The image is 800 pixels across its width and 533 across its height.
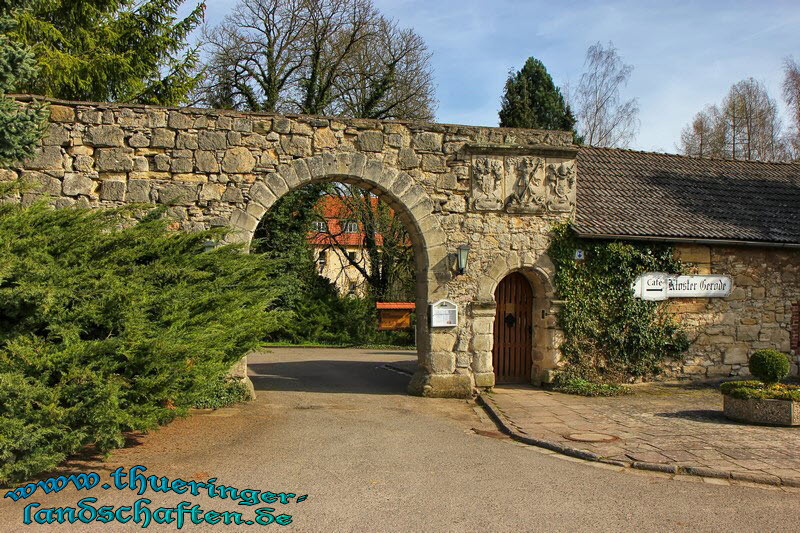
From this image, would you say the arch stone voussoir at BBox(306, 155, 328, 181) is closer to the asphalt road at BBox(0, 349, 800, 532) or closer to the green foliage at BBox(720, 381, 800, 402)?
the asphalt road at BBox(0, 349, 800, 532)

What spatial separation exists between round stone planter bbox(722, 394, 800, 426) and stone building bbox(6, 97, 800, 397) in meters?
3.06

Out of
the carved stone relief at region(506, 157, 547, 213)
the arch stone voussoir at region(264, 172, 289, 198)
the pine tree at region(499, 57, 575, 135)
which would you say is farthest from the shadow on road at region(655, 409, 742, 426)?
the pine tree at region(499, 57, 575, 135)

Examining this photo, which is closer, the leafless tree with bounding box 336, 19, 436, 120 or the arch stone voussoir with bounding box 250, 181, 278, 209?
the arch stone voussoir with bounding box 250, 181, 278, 209

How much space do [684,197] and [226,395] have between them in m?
9.20

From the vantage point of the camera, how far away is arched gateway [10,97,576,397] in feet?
31.3

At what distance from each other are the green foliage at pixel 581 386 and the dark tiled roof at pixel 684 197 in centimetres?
235

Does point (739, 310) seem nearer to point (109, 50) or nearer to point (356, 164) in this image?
point (356, 164)

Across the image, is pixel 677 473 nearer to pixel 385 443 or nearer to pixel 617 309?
pixel 385 443

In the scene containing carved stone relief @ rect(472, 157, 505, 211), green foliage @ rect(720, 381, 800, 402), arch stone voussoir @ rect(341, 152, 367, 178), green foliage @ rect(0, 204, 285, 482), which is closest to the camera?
green foliage @ rect(0, 204, 285, 482)

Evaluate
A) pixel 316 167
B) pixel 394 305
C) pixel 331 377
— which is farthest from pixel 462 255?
pixel 394 305

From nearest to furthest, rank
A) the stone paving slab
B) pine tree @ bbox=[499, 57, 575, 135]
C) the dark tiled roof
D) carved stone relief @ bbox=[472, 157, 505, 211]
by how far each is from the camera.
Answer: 1. the stone paving slab
2. carved stone relief @ bbox=[472, 157, 505, 211]
3. the dark tiled roof
4. pine tree @ bbox=[499, 57, 575, 135]

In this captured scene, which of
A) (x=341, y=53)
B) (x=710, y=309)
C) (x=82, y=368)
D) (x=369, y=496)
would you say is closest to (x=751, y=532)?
(x=369, y=496)

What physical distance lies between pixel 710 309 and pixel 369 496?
335 inches

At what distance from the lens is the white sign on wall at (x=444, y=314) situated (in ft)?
34.2
